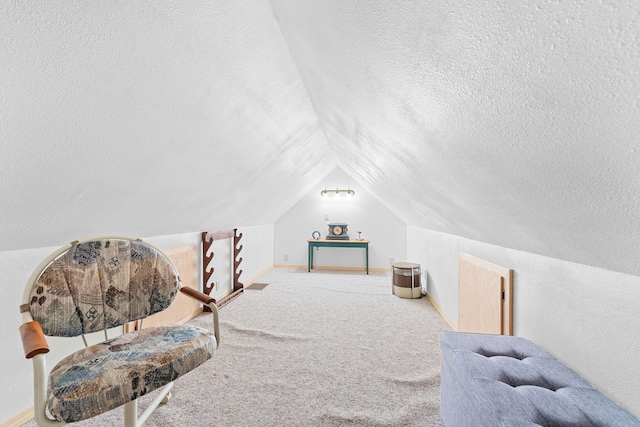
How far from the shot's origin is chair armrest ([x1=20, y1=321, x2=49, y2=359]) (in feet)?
3.08

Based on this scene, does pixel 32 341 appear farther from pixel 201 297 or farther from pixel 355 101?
pixel 355 101

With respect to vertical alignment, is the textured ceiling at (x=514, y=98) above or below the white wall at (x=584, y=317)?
above

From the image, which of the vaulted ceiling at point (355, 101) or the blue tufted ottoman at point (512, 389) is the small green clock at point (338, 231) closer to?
the vaulted ceiling at point (355, 101)

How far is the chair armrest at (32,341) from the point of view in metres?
0.94

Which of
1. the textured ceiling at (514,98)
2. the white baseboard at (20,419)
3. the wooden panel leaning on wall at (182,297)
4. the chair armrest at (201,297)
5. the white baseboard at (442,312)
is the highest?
the textured ceiling at (514,98)

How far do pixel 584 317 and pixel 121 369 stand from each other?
1975 mm

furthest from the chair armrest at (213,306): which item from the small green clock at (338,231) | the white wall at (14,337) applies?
the small green clock at (338,231)

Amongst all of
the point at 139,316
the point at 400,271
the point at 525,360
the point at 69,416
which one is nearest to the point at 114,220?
the point at 139,316

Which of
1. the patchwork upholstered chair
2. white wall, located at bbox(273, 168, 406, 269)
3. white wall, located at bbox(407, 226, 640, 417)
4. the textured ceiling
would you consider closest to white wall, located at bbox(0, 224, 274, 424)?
the patchwork upholstered chair

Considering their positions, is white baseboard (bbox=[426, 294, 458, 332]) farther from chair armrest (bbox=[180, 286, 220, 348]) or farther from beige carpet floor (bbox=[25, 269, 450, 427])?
chair armrest (bbox=[180, 286, 220, 348])

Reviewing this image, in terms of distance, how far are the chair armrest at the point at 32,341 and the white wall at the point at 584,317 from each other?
209cm

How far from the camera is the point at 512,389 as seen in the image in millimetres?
1066

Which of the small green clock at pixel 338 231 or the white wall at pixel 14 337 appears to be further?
the small green clock at pixel 338 231

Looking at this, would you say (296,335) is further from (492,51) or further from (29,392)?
(492,51)
